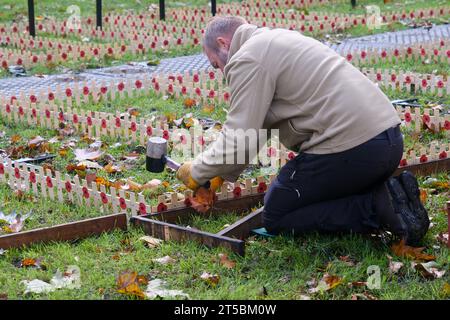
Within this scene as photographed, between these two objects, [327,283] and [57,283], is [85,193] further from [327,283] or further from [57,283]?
[327,283]

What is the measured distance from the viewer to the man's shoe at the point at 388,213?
15.8 feet

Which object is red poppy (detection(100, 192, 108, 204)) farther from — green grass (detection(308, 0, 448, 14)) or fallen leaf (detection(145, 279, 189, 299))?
green grass (detection(308, 0, 448, 14))

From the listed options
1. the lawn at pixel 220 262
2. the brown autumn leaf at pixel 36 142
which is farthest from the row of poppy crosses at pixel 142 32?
the lawn at pixel 220 262

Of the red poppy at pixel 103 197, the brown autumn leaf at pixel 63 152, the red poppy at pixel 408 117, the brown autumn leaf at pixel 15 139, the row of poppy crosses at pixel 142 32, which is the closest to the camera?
the red poppy at pixel 103 197

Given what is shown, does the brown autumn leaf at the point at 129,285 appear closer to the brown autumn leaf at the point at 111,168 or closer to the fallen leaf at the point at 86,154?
the brown autumn leaf at the point at 111,168

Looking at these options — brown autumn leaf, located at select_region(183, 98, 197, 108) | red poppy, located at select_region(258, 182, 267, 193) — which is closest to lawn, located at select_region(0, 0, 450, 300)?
red poppy, located at select_region(258, 182, 267, 193)

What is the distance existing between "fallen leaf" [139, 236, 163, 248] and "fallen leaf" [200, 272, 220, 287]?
58 centimetres

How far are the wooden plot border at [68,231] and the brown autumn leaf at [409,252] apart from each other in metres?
1.67

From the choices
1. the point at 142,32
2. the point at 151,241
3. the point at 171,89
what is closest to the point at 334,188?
the point at 151,241

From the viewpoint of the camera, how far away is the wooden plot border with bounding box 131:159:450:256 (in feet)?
16.3

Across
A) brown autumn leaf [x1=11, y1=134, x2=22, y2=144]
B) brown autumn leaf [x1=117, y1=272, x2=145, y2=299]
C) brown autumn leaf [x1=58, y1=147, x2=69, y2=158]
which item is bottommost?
brown autumn leaf [x1=11, y1=134, x2=22, y2=144]

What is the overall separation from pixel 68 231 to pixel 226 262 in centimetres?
107

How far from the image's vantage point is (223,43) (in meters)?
5.03
